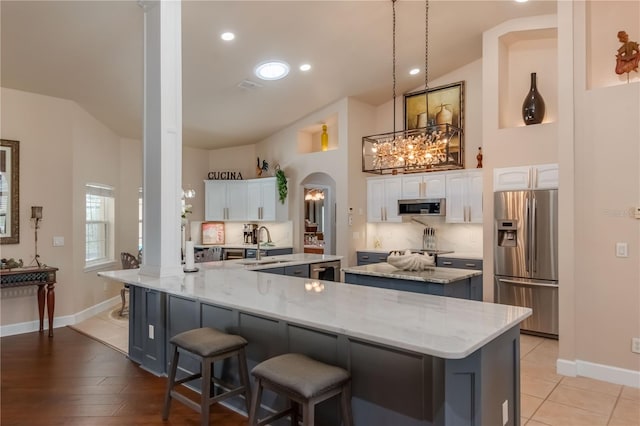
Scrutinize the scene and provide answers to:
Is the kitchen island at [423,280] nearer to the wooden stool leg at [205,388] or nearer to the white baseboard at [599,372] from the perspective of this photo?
the white baseboard at [599,372]

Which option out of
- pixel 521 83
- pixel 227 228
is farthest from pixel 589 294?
pixel 227 228

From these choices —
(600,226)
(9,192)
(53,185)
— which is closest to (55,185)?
(53,185)

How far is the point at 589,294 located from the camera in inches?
138

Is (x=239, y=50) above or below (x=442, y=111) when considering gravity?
above

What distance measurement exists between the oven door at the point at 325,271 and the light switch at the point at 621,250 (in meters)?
3.06

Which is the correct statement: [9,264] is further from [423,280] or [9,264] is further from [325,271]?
[423,280]

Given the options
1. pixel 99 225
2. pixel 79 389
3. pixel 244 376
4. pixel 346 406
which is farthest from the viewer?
pixel 99 225

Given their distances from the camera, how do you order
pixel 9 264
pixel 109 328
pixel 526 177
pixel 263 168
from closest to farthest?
pixel 9 264, pixel 526 177, pixel 109 328, pixel 263 168

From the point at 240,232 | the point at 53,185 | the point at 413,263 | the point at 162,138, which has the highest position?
the point at 162,138

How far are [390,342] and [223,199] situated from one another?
22.1 ft

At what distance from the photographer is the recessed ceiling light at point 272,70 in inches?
205

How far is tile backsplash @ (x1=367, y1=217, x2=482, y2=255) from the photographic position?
6293 mm

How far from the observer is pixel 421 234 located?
6824 millimetres

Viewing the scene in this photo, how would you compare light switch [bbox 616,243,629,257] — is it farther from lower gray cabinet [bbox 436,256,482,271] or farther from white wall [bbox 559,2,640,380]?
lower gray cabinet [bbox 436,256,482,271]
